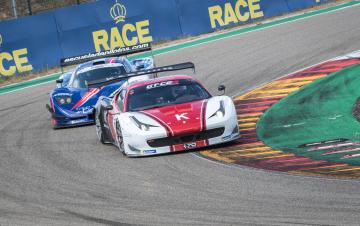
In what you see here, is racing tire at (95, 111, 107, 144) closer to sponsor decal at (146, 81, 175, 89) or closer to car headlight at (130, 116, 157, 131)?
sponsor decal at (146, 81, 175, 89)

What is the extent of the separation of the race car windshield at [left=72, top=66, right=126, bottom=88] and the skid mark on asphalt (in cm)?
257

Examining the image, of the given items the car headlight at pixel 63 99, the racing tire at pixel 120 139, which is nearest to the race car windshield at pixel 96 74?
the car headlight at pixel 63 99

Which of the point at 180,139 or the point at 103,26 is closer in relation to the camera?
the point at 180,139

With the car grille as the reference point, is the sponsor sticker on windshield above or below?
above

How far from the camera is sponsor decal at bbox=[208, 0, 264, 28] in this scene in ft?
94.6

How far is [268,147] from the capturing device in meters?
12.9

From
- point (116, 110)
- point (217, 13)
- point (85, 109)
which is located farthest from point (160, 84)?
point (217, 13)

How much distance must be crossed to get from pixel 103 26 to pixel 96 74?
9.83 m

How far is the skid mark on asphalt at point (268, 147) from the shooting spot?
35.9 feet

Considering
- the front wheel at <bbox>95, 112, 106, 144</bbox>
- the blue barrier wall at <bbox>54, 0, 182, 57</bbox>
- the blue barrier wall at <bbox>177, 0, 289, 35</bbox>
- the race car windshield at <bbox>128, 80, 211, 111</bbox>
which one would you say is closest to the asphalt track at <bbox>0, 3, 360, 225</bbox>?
the front wheel at <bbox>95, 112, 106, 144</bbox>

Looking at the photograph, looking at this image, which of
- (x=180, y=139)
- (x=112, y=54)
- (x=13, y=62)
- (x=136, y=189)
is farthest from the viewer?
(x=13, y=62)

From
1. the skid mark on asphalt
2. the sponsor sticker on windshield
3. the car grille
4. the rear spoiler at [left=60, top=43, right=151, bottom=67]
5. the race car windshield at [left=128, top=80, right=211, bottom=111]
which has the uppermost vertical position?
the rear spoiler at [left=60, top=43, right=151, bottom=67]

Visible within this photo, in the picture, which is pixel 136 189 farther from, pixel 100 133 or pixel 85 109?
pixel 85 109

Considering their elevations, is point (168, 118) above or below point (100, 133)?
above
